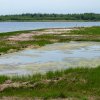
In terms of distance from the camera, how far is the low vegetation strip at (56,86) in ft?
51.2

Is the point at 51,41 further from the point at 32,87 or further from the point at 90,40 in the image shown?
the point at 32,87

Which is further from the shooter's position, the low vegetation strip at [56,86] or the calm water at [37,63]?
the calm water at [37,63]

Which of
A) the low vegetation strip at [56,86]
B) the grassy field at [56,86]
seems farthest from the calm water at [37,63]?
the low vegetation strip at [56,86]

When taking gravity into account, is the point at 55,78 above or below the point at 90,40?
above

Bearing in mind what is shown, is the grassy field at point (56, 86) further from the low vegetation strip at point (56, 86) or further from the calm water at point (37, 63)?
the calm water at point (37, 63)

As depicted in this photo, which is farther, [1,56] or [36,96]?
[1,56]

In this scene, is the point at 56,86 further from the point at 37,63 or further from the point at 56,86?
the point at 37,63

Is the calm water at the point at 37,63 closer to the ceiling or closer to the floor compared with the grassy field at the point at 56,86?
closer to the floor

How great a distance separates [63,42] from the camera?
45.8m

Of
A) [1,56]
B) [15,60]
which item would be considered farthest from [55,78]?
[1,56]

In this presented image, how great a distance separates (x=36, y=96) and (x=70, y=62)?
457 inches

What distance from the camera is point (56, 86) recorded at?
681 inches

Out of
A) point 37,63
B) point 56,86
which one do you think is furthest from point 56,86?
point 37,63

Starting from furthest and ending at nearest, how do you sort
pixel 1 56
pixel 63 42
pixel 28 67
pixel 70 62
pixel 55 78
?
pixel 63 42, pixel 1 56, pixel 70 62, pixel 28 67, pixel 55 78
